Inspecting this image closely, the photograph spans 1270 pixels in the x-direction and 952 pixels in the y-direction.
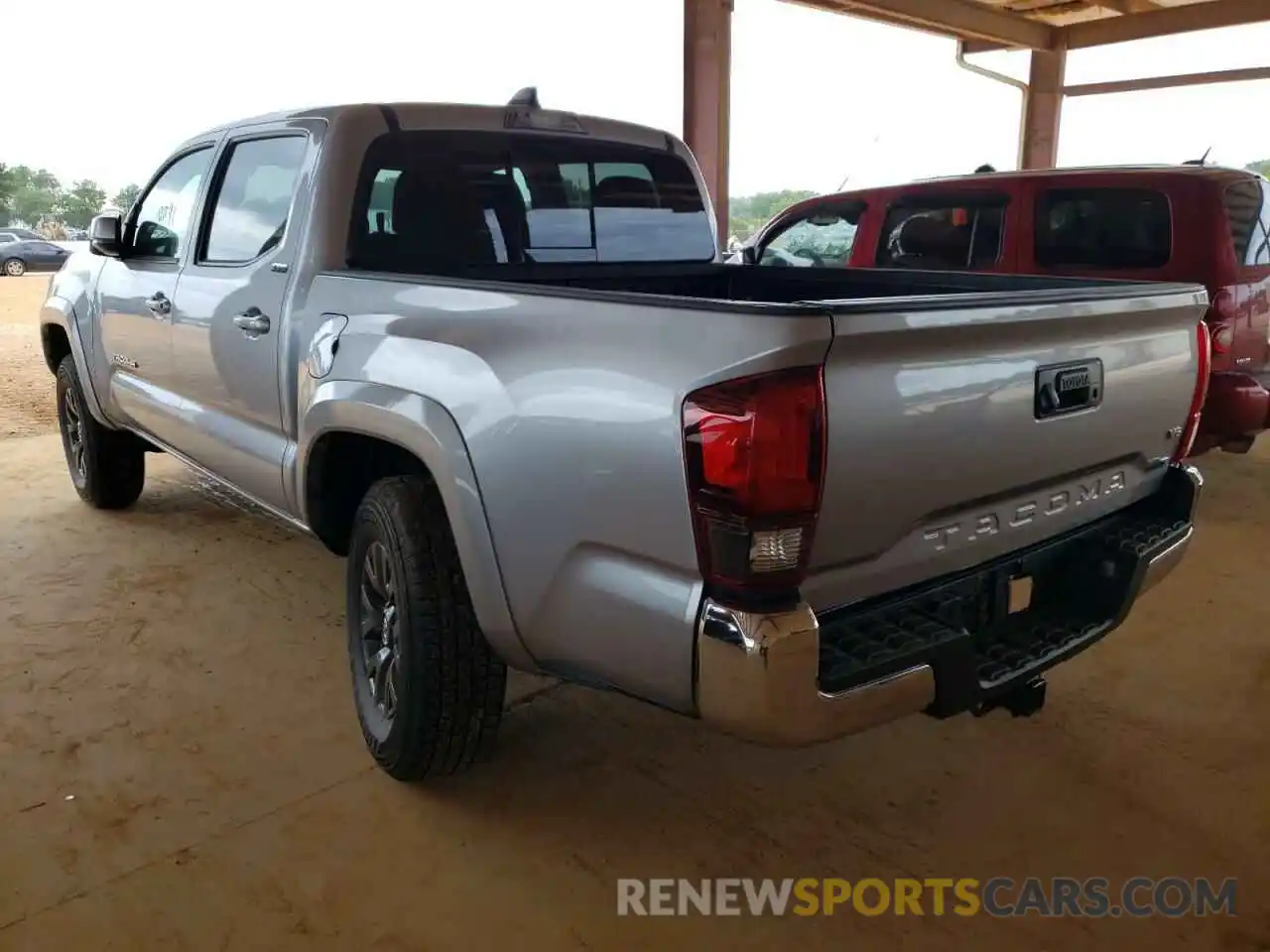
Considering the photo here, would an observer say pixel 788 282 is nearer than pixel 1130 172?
Yes

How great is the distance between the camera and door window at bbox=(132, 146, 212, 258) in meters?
3.61

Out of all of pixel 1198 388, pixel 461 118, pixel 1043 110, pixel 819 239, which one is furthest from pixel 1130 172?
pixel 1043 110

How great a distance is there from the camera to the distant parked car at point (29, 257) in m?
21.1

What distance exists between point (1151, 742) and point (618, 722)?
1481 mm

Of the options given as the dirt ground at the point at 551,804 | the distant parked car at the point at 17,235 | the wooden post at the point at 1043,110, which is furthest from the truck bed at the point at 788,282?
the distant parked car at the point at 17,235

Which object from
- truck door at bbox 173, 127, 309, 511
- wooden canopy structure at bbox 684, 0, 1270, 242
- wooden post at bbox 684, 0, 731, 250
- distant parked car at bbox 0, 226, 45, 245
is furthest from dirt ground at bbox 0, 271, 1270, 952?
distant parked car at bbox 0, 226, 45, 245

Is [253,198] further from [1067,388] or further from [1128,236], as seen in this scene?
[1128,236]

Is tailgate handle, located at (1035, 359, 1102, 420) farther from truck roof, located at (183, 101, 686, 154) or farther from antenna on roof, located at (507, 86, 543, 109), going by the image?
antenna on roof, located at (507, 86, 543, 109)

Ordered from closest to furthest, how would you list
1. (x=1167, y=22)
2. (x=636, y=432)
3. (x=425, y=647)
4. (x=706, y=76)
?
(x=636, y=432)
(x=425, y=647)
(x=706, y=76)
(x=1167, y=22)

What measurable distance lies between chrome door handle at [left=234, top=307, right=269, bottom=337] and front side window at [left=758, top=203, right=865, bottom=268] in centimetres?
378

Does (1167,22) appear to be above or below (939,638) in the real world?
above

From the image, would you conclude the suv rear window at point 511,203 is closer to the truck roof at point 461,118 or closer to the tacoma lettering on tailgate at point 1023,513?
the truck roof at point 461,118

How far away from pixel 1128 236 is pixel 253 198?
162 inches

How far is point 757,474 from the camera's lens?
161cm
